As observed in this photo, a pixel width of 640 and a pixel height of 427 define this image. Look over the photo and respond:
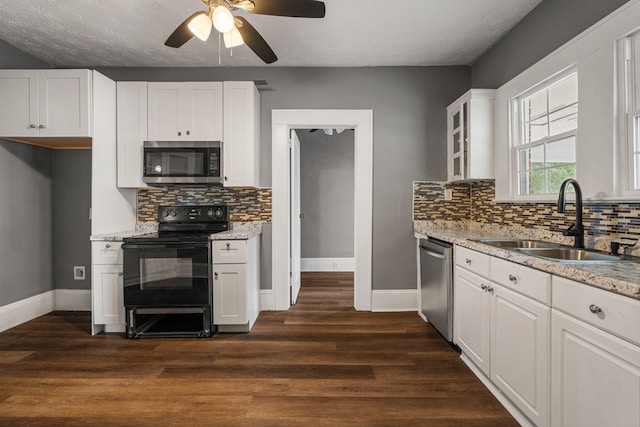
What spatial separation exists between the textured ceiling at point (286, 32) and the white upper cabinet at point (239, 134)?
39cm

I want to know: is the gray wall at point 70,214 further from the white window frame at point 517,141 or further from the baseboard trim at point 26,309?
the white window frame at point 517,141

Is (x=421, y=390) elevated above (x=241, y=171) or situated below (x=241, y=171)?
below

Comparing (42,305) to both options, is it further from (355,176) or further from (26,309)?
(355,176)

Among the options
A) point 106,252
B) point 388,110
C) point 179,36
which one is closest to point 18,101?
point 106,252

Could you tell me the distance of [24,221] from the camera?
10.5ft

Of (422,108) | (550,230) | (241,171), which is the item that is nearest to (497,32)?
(422,108)

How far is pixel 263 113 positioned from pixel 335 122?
74 centimetres

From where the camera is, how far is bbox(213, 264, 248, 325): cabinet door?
2.88 metres

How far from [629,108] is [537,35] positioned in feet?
3.57

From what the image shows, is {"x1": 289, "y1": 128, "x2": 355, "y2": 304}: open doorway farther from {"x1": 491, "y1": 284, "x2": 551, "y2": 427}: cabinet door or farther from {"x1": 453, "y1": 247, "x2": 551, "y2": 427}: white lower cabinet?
{"x1": 491, "y1": 284, "x2": 551, "y2": 427}: cabinet door

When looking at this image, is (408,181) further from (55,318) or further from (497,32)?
(55,318)

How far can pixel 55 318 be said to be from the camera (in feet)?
10.8

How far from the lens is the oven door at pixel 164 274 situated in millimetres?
2791

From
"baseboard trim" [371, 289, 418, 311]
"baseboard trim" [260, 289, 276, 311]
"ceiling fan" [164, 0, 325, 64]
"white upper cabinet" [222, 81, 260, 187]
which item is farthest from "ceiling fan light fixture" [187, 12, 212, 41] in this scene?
"baseboard trim" [371, 289, 418, 311]
